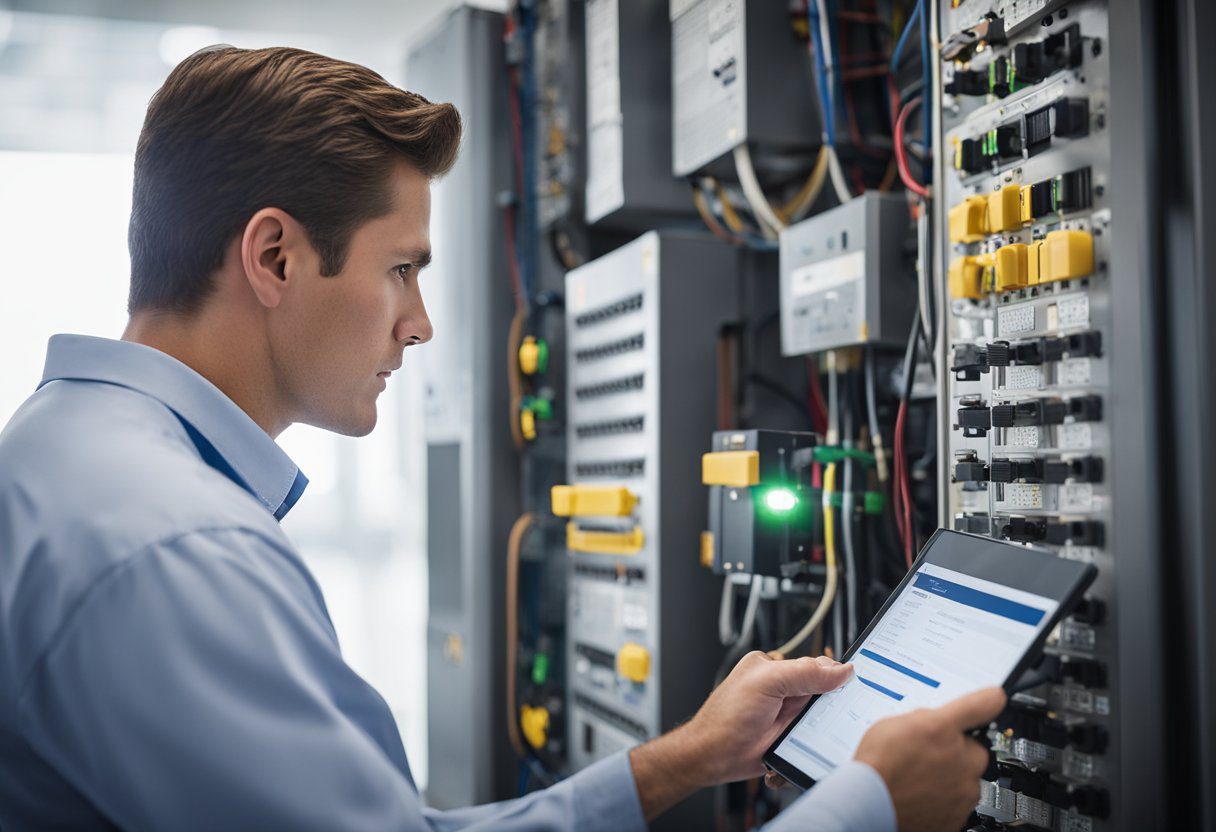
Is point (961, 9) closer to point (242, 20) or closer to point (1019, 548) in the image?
point (1019, 548)

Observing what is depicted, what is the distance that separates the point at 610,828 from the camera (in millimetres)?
965

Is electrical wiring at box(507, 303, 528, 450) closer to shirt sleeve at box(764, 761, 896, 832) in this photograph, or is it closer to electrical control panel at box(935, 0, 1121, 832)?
electrical control panel at box(935, 0, 1121, 832)

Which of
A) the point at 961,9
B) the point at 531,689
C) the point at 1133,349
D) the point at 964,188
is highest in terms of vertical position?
the point at 961,9

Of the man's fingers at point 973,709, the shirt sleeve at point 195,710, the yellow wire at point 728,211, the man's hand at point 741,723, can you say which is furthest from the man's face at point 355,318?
the yellow wire at point 728,211

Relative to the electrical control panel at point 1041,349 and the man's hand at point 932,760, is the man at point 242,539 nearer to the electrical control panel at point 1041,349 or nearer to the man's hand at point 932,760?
the man's hand at point 932,760

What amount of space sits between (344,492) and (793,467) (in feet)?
8.40

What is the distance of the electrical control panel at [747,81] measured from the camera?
2008 mm

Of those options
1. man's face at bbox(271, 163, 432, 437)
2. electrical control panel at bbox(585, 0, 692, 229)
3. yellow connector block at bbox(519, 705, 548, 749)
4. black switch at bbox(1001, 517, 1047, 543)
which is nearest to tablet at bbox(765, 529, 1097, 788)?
black switch at bbox(1001, 517, 1047, 543)

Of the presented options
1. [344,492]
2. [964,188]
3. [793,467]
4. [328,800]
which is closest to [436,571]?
[344,492]

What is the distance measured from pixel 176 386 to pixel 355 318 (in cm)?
22

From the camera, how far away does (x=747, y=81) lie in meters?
2.00

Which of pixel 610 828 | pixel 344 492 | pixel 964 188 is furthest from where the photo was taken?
pixel 344 492

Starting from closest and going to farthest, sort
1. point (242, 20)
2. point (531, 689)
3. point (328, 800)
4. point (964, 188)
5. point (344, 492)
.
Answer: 1. point (328, 800)
2. point (964, 188)
3. point (531, 689)
4. point (242, 20)
5. point (344, 492)

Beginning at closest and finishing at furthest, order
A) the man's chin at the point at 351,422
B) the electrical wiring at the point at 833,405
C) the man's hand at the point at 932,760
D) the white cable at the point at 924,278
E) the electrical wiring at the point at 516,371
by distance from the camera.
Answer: the man's hand at the point at 932,760 < the man's chin at the point at 351,422 < the white cable at the point at 924,278 < the electrical wiring at the point at 833,405 < the electrical wiring at the point at 516,371
